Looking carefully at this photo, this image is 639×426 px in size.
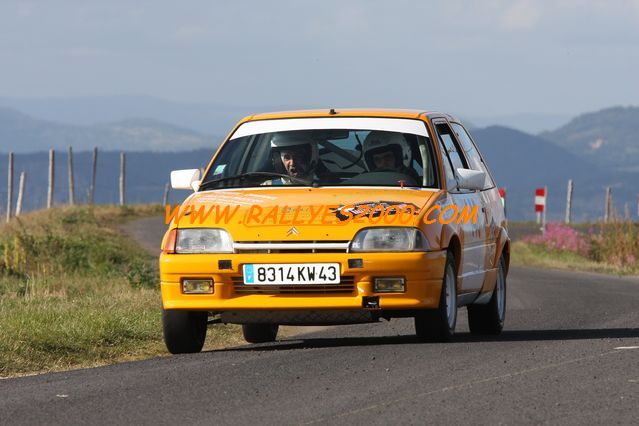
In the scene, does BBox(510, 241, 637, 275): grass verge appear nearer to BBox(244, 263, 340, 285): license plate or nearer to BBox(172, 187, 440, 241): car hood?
BBox(172, 187, 440, 241): car hood

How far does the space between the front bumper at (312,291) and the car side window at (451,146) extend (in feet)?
5.88

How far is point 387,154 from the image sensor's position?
10883mm


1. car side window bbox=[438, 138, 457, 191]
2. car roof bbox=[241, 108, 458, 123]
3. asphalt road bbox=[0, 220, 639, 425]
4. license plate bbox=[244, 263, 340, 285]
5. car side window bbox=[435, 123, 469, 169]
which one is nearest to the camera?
asphalt road bbox=[0, 220, 639, 425]

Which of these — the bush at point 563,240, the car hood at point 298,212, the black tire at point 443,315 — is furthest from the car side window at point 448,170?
the bush at point 563,240

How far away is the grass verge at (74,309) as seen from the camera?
34.6 feet

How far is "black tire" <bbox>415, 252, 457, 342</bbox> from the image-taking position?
10.1 metres

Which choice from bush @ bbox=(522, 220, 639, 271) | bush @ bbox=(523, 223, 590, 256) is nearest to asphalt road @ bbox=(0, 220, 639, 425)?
bush @ bbox=(522, 220, 639, 271)

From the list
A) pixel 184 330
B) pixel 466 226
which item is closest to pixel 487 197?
pixel 466 226

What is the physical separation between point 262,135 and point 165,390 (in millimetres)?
3777

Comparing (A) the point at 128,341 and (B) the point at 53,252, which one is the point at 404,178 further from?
(B) the point at 53,252

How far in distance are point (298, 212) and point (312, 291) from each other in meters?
0.56

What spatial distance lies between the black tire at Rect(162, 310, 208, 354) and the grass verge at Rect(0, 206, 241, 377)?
0.61 m

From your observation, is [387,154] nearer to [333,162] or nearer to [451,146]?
[333,162]

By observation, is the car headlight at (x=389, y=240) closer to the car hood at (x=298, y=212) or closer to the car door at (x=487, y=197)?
the car hood at (x=298, y=212)
